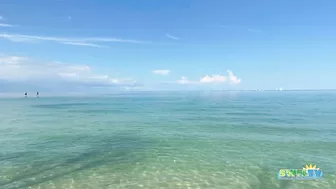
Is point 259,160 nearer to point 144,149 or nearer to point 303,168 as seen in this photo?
point 303,168

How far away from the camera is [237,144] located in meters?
28.8

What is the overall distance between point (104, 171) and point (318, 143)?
2599cm

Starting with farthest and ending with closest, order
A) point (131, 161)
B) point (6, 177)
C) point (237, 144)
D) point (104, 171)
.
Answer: point (237, 144) < point (131, 161) < point (104, 171) < point (6, 177)

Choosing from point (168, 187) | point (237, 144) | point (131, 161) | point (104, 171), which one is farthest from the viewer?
point (237, 144)

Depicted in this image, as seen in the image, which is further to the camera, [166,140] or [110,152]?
[166,140]

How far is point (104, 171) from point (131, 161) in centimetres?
333

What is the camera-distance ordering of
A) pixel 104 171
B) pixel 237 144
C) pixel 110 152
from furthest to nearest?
pixel 237 144 < pixel 110 152 < pixel 104 171

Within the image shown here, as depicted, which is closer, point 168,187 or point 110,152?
point 168,187

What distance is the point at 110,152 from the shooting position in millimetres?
25484

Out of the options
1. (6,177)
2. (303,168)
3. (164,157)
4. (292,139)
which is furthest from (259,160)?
(6,177)

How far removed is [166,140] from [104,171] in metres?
12.7

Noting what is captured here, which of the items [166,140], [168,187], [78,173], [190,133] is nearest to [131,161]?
[78,173]

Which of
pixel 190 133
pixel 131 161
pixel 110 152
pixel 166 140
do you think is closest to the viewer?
pixel 131 161

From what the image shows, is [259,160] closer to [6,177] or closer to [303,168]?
[303,168]
